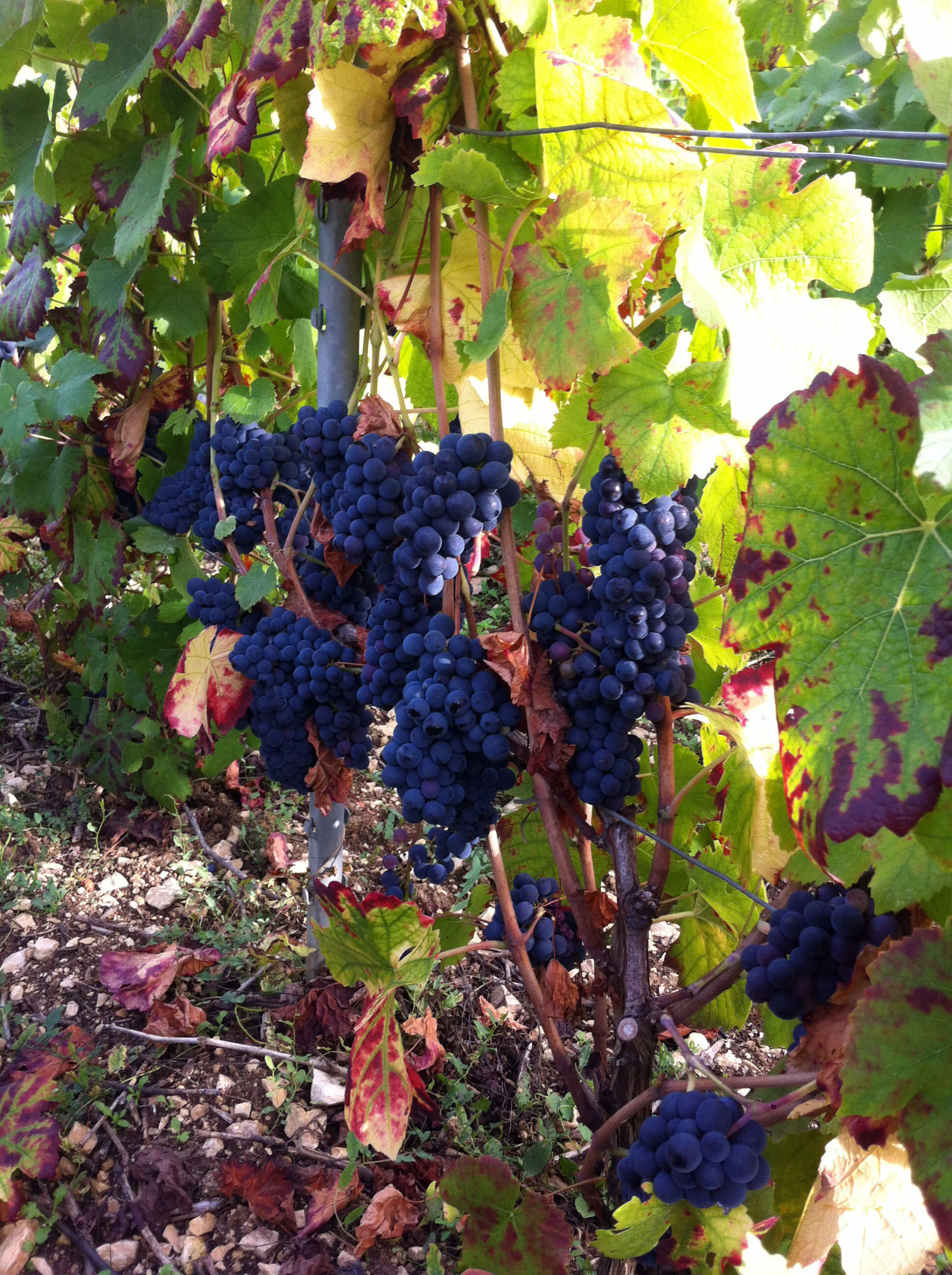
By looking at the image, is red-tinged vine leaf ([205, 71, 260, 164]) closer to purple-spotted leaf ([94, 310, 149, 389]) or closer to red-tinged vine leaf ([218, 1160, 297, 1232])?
purple-spotted leaf ([94, 310, 149, 389])

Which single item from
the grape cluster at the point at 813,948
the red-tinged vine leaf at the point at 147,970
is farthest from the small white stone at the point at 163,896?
the grape cluster at the point at 813,948

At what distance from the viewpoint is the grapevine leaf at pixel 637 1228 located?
0.96 metres

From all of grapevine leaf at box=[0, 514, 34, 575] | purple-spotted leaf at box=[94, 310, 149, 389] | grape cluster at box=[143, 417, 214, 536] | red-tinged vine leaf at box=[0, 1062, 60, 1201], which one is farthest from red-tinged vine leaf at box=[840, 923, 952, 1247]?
grapevine leaf at box=[0, 514, 34, 575]

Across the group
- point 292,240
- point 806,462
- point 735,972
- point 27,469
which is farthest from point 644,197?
point 27,469

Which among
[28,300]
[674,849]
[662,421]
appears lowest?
[674,849]

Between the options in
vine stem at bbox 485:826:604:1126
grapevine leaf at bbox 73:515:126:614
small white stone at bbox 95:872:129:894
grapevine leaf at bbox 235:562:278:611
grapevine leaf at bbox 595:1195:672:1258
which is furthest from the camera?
small white stone at bbox 95:872:129:894

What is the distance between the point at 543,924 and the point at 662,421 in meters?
0.75

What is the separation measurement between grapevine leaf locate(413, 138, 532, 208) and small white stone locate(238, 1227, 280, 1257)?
62.0 inches

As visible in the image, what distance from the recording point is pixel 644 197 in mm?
1074

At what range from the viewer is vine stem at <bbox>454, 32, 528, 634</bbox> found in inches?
47.1

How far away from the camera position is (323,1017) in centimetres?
179

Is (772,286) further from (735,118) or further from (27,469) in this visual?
(27,469)

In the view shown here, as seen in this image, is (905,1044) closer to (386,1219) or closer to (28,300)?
(386,1219)

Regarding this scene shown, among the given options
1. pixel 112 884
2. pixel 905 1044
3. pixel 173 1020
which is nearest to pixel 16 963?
pixel 112 884
